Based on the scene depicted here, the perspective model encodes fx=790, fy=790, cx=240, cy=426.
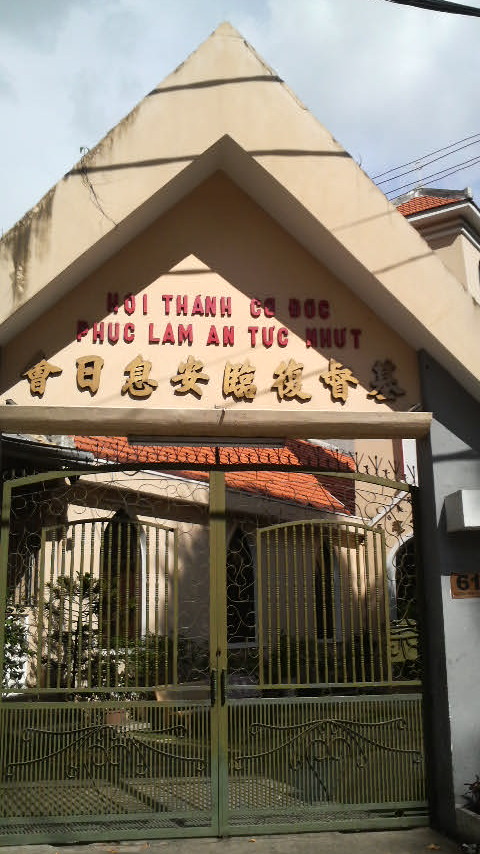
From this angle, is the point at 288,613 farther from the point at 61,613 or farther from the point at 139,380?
the point at 139,380

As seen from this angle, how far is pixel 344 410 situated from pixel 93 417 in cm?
209

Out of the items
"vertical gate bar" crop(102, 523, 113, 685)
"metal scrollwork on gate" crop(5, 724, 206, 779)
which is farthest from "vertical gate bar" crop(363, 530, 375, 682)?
"vertical gate bar" crop(102, 523, 113, 685)

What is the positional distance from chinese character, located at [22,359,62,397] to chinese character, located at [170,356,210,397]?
1.01 m

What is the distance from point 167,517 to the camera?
9.10 metres

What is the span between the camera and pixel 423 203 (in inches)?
612

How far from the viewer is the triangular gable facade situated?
6320mm

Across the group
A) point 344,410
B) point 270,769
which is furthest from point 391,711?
point 344,410

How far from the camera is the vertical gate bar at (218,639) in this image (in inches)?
240

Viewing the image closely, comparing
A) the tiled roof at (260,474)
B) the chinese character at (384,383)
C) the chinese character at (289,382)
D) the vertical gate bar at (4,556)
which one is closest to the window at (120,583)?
the vertical gate bar at (4,556)

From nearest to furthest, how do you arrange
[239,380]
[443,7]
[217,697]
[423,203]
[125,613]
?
[443,7] < [217,697] < [125,613] < [239,380] < [423,203]

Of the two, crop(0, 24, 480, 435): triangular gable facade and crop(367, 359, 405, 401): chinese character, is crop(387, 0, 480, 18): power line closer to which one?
crop(0, 24, 480, 435): triangular gable facade

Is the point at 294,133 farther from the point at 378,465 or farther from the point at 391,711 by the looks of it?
the point at 391,711

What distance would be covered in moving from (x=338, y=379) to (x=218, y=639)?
7.77ft

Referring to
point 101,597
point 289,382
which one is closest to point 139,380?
point 289,382
